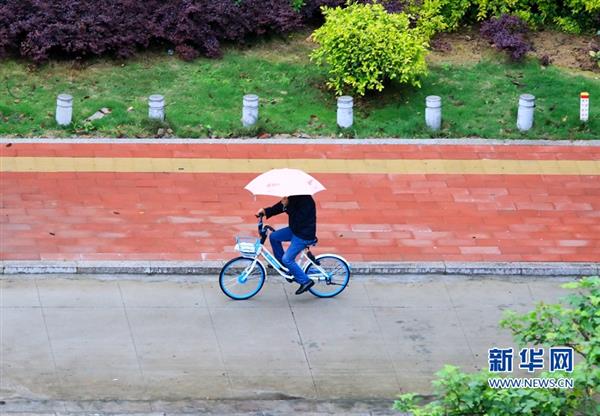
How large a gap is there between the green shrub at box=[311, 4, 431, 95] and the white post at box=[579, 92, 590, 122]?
210 centimetres

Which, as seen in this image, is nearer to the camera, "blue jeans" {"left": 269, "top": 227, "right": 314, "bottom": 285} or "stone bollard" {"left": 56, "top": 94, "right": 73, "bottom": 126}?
"blue jeans" {"left": 269, "top": 227, "right": 314, "bottom": 285}

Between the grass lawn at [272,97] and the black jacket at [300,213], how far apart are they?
425 centimetres

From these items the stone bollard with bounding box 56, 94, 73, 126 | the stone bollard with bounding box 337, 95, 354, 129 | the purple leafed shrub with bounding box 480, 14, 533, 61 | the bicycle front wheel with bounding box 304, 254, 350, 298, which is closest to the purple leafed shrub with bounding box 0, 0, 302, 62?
the stone bollard with bounding box 56, 94, 73, 126

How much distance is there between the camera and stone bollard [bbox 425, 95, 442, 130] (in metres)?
16.5

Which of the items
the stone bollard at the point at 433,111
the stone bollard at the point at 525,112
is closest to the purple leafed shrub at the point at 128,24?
the stone bollard at the point at 433,111

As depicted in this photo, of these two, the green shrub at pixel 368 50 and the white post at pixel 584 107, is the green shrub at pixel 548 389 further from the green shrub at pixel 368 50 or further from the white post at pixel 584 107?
the green shrub at pixel 368 50

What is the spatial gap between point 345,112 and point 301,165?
1269 mm

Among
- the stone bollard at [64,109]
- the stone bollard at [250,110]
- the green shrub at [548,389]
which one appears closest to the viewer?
the green shrub at [548,389]

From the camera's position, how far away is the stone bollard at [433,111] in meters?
16.5

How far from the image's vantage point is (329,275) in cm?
1270

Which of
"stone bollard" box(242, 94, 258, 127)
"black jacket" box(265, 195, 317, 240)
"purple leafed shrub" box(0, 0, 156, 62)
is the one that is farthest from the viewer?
"purple leafed shrub" box(0, 0, 156, 62)

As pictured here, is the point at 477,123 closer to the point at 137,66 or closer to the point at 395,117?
the point at 395,117

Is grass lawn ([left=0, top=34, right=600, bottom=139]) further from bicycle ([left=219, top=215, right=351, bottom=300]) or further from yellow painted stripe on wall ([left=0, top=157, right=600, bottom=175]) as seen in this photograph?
bicycle ([left=219, top=215, right=351, bottom=300])

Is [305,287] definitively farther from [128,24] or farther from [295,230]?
[128,24]
